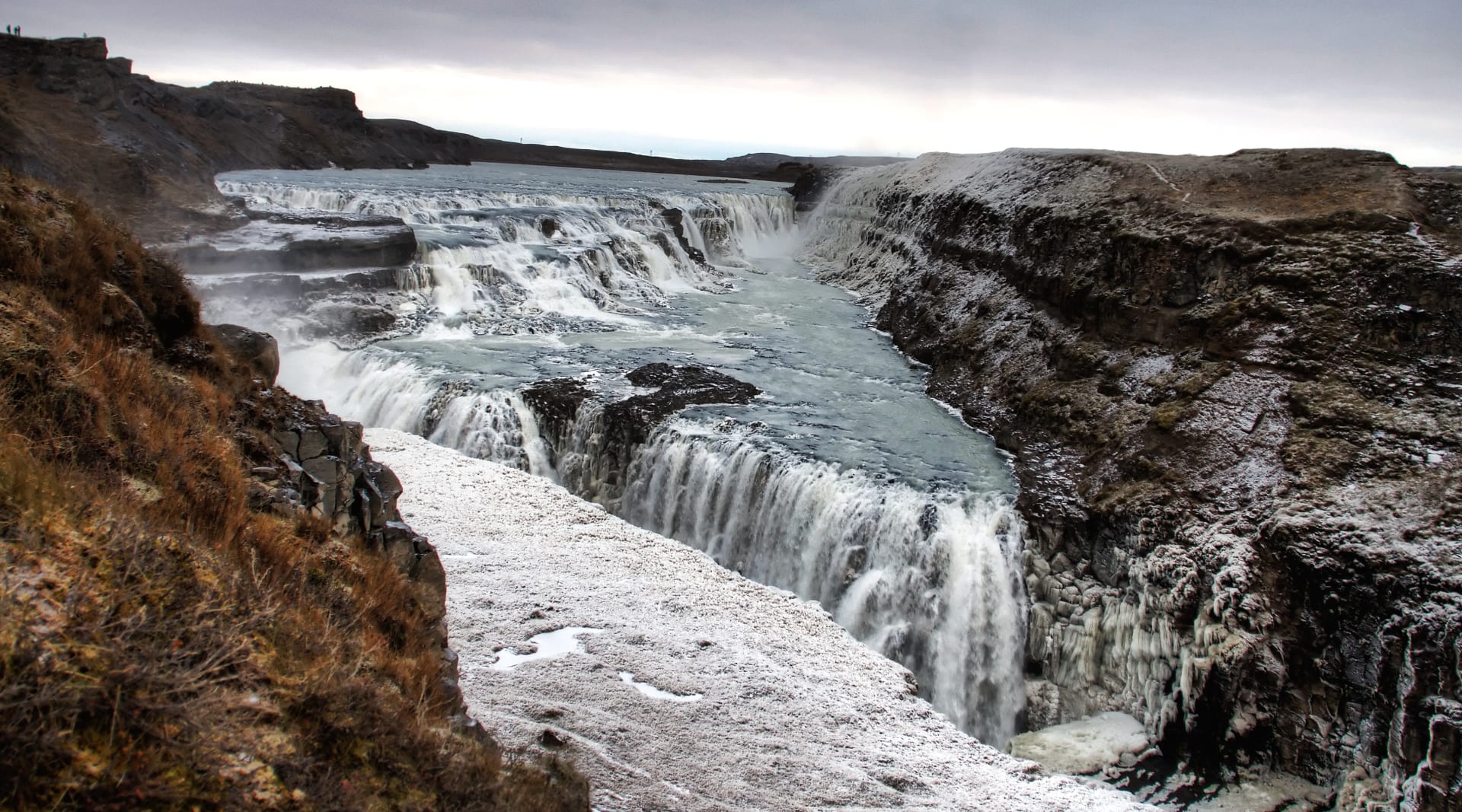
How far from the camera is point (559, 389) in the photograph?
1706 cm

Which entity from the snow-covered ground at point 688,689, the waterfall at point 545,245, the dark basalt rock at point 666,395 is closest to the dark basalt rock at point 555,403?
the dark basalt rock at point 666,395

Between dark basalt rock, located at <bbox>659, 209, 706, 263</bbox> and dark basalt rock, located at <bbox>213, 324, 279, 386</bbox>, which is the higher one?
dark basalt rock, located at <bbox>659, 209, 706, 263</bbox>

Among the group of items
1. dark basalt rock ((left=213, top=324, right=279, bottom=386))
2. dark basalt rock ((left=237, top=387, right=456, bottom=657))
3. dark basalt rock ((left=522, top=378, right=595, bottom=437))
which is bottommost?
dark basalt rock ((left=522, top=378, right=595, bottom=437))

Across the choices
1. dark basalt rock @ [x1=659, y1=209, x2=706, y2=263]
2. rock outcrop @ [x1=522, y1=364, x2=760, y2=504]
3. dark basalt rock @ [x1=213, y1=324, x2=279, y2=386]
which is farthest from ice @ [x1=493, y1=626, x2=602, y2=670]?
dark basalt rock @ [x1=659, y1=209, x2=706, y2=263]

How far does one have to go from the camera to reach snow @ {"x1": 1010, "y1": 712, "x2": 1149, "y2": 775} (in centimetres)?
909

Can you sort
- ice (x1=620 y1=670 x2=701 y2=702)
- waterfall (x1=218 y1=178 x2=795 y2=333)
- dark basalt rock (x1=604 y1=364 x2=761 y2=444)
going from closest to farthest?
ice (x1=620 y1=670 x2=701 y2=702) → dark basalt rock (x1=604 y1=364 x2=761 y2=444) → waterfall (x1=218 y1=178 x2=795 y2=333)

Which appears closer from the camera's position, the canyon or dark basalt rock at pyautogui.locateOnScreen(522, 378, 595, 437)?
the canyon

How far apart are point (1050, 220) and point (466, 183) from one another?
126ft

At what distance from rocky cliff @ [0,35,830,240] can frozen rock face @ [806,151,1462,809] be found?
1307cm

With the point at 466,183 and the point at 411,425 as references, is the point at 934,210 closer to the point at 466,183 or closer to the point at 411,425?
the point at 411,425

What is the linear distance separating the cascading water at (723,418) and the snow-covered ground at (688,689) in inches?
→ 92.6

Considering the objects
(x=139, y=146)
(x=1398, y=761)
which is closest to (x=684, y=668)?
(x=1398, y=761)

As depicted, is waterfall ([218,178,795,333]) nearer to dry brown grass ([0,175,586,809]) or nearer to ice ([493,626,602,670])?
ice ([493,626,602,670])

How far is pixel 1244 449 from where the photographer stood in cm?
1177
